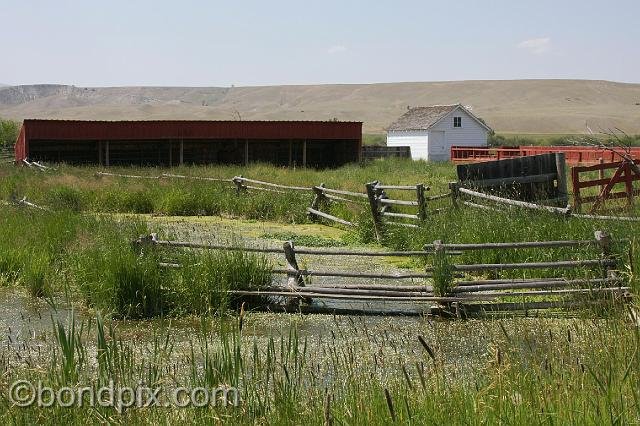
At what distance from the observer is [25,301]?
1102 centimetres

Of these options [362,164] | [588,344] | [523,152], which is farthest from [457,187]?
[523,152]

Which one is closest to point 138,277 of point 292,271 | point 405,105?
point 292,271

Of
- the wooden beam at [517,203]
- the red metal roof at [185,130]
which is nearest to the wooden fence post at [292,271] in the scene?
the wooden beam at [517,203]

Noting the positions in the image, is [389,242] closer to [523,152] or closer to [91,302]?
[91,302]

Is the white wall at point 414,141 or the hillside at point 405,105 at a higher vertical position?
the hillside at point 405,105

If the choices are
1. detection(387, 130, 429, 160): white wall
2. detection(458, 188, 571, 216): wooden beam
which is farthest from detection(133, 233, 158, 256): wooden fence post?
detection(387, 130, 429, 160): white wall

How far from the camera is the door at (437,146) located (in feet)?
185

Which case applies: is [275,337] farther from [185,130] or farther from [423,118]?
[423,118]

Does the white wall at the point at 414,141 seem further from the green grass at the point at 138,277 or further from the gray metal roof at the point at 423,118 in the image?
the green grass at the point at 138,277

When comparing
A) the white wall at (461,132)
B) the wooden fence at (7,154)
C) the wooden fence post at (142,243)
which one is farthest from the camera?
the white wall at (461,132)

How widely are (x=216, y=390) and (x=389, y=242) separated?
11.0 m

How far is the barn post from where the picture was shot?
1595cm

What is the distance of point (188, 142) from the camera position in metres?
41.5

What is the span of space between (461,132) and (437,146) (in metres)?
2.13
